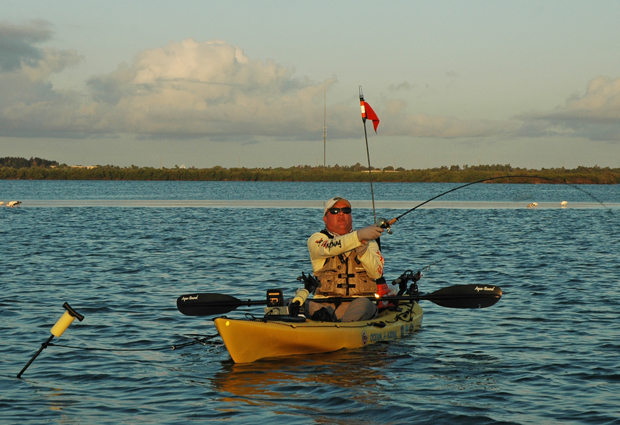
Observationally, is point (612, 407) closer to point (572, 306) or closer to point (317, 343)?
point (317, 343)

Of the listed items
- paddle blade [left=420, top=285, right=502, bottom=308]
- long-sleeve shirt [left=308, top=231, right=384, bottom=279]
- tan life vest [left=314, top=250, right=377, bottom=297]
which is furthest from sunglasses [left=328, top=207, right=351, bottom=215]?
paddle blade [left=420, top=285, right=502, bottom=308]

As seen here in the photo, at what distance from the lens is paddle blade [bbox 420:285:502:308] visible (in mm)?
11242

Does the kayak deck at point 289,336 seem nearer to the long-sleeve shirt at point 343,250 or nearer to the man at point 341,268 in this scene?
the man at point 341,268

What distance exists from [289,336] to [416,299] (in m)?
2.68

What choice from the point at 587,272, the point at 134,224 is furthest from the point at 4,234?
the point at 587,272

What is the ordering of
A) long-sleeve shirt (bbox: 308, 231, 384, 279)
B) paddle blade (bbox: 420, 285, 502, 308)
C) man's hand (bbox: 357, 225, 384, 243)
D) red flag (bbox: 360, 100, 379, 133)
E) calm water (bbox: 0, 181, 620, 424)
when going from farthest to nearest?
1. red flag (bbox: 360, 100, 379, 133)
2. paddle blade (bbox: 420, 285, 502, 308)
3. long-sleeve shirt (bbox: 308, 231, 384, 279)
4. man's hand (bbox: 357, 225, 384, 243)
5. calm water (bbox: 0, 181, 620, 424)

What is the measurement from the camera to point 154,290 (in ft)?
50.5

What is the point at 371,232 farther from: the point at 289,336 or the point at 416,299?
the point at 416,299

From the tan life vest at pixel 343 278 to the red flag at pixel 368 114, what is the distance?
9.67 feet

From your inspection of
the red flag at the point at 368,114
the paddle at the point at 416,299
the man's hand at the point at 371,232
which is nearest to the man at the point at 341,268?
the paddle at the point at 416,299

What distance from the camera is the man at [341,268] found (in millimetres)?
9828

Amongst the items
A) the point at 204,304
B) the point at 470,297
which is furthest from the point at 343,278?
the point at 470,297

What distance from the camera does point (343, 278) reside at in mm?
10188

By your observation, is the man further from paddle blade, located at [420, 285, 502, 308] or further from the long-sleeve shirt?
paddle blade, located at [420, 285, 502, 308]
